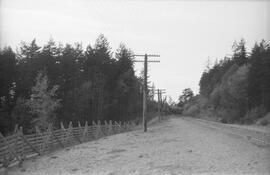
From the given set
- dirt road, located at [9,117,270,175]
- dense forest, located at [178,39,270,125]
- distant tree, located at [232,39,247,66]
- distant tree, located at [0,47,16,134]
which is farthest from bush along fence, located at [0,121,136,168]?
distant tree, located at [232,39,247,66]

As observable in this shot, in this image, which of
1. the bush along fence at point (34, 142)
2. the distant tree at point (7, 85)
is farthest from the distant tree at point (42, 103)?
the bush along fence at point (34, 142)

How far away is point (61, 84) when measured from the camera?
65.9m

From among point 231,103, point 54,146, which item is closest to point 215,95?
point 231,103

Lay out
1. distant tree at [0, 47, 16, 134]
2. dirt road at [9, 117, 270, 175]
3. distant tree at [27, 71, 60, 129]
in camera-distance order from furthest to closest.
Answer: distant tree at [27, 71, 60, 129] < distant tree at [0, 47, 16, 134] < dirt road at [9, 117, 270, 175]

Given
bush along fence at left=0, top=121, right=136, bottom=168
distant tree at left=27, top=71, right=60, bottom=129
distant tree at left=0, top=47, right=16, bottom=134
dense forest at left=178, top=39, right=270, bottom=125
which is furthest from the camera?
dense forest at left=178, top=39, right=270, bottom=125

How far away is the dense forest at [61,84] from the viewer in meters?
57.4

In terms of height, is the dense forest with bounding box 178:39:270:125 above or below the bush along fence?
above

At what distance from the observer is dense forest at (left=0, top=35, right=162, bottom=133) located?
57406 millimetres

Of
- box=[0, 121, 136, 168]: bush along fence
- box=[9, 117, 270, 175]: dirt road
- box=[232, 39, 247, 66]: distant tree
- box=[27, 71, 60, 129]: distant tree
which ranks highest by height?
box=[232, 39, 247, 66]: distant tree

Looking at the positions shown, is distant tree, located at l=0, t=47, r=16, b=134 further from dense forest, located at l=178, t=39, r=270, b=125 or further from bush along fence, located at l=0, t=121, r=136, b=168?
dense forest, located at l=178, t=39, r=270, b=125

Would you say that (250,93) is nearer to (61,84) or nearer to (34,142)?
(61,84)

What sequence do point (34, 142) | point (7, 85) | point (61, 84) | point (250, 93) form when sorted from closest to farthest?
point (34, 142), point (7, 85), point (61, 84), point (250, 93)

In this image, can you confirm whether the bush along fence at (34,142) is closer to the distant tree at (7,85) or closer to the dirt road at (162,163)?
the dirt road at (162,163)

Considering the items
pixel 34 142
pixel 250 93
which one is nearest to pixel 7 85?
pixel 34 142
